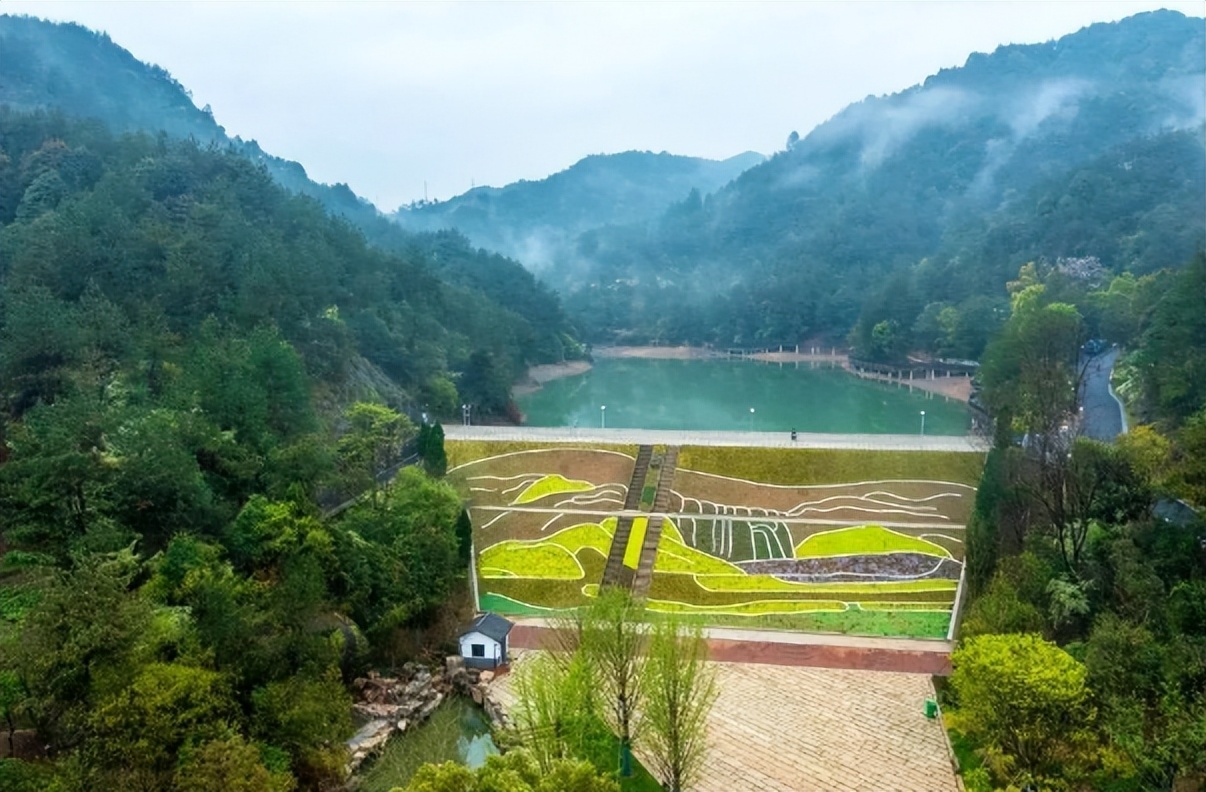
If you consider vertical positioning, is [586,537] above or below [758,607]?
above

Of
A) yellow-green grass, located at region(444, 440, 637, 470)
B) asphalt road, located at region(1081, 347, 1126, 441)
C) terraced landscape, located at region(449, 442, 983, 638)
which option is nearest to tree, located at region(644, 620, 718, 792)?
terraced landscape, located at region(449, 442, 983, 638)

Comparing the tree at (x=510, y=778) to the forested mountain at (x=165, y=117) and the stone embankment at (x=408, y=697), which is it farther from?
the forested mountain at (x=165, y=117)

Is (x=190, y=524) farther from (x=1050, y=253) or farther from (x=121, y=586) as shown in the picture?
(x=1050, y=253)

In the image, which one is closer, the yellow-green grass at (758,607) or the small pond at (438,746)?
the small pond at (438,746)

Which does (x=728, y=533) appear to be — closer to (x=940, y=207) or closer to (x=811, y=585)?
(x=811, y=585)

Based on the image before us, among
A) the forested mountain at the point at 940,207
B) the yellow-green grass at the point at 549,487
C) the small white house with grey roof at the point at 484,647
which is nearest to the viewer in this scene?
the small white house with grey roof at the point at 484,647

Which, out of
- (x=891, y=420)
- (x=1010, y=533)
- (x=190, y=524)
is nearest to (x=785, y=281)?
(x=891, y=420)

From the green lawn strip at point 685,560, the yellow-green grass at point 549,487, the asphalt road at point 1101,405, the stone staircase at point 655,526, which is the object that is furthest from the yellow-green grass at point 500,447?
the asphalt road at point 1101,405

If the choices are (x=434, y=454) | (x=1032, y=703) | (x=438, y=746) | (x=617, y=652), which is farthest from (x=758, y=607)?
(x=434, y=454)
